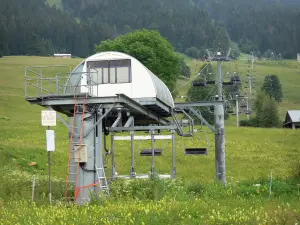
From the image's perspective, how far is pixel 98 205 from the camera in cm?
1667

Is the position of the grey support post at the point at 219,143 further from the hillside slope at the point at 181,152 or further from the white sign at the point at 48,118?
the white sign at the point at 48,118

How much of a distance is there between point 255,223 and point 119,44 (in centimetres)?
6491

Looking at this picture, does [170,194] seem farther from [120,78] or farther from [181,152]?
[181,152]

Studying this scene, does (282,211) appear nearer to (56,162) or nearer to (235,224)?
(235,224)

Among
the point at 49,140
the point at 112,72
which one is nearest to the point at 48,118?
the point at 49,140

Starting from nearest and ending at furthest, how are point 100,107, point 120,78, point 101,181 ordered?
point 101,181 < point 100,107 < point 120,78

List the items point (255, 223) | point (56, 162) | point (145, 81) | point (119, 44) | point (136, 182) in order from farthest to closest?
1. point (119, 44)
2. point (56, 162)
3. point (145, 81)
4. point (136, 182)
5. point (255, 223)

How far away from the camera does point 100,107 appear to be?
75.2 feet

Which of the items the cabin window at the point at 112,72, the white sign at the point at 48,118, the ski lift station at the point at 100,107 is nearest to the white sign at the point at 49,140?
the white sign at the point at 48,118

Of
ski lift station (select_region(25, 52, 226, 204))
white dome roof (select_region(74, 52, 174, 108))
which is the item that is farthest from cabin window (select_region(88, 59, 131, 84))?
white dome roof (select_region(74, 52, 174, 108))

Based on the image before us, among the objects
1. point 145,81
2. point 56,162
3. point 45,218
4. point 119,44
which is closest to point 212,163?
point 56,162

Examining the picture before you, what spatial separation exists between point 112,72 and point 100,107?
15.2ft

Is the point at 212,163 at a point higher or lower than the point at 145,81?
lower

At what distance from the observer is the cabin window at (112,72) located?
27219 mm
